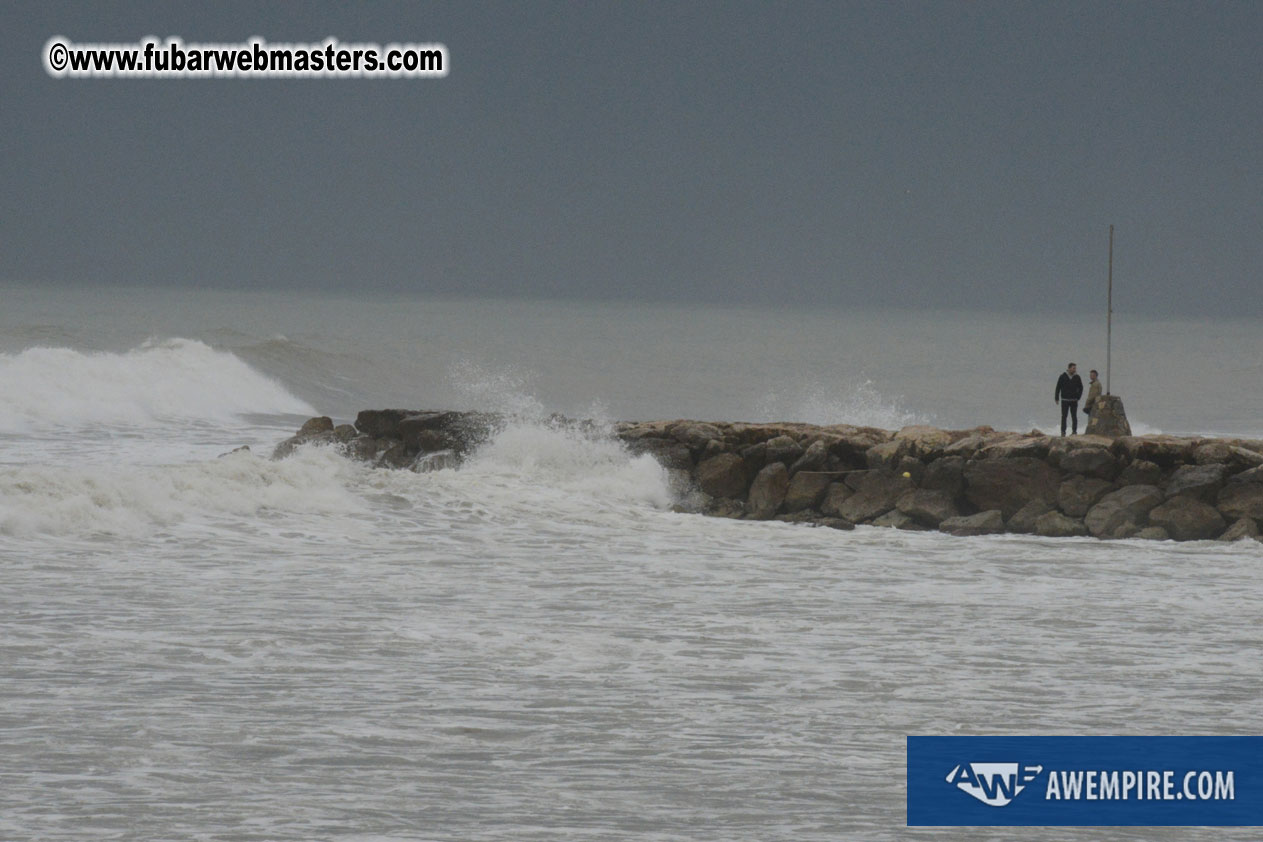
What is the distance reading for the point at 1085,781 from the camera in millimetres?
5477

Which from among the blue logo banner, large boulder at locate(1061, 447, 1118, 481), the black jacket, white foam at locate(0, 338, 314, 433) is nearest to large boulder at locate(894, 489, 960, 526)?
large boulder at locate(1061, 447, 1118, 481)

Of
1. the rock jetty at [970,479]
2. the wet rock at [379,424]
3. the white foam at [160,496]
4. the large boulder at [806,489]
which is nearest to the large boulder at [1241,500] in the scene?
the rock jetty at [970,479]

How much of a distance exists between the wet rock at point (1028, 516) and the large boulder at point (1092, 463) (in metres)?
0.47

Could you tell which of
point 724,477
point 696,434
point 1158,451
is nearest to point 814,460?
point 724,477

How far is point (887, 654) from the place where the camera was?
7719mm

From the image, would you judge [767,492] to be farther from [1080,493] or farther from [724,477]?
[1080,493]

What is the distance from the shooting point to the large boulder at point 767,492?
14.3m

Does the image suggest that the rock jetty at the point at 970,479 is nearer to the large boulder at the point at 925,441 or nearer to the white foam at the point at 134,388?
the large boulder at the point at 925,441

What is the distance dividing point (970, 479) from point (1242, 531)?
2474 mm

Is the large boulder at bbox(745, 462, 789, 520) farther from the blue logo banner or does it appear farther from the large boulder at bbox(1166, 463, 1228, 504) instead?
the blue logo banner

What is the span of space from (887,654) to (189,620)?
395 cm

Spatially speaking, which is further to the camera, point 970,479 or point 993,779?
point 970,479

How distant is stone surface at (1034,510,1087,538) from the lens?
13211 millimetres

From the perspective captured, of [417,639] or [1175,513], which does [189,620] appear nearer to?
[417,639]
